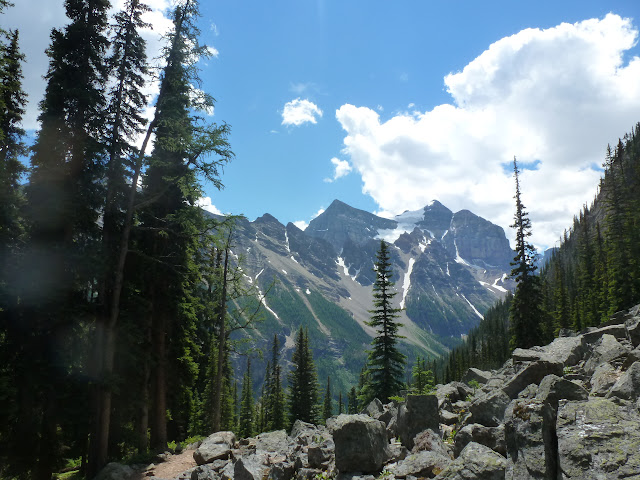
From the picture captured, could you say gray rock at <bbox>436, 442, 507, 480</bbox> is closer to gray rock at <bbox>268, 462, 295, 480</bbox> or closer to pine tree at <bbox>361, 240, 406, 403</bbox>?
gray rock at <bbox>268, 462, 295, 480</bbox>

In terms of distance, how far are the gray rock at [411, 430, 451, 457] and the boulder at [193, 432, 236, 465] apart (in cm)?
799

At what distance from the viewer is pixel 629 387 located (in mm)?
6023

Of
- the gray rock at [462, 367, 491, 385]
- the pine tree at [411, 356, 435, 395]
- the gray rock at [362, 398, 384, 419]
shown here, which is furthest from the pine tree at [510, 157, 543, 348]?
the gray rock at [362, 398, 384, 419]

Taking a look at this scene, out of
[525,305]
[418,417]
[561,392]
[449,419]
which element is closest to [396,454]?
[418,417]

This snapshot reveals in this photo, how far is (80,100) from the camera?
15625 millimetres

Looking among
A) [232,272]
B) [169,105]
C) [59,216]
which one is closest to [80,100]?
[169,105]

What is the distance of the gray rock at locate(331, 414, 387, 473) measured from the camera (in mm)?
7953

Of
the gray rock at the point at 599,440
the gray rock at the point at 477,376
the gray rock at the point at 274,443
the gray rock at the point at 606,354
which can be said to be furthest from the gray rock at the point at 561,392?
the gray rock at the point at 477,376

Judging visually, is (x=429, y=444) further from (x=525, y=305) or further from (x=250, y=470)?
(x=525, y=305)

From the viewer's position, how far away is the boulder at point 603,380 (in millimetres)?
7320

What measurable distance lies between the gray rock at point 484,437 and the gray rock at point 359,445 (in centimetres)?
163

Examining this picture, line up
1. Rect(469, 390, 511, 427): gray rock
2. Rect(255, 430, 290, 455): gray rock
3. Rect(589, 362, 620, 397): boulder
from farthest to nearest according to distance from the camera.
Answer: Rect(255, 430, 290, 455): gray rock → Rect(469, 390, 511, 427): gray rock → Rect(589, 362, 620, 397): boulder

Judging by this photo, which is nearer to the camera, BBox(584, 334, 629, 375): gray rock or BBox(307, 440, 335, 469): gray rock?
BBox(307, 440, 335, 469): gray rock

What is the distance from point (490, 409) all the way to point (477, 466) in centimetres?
324
